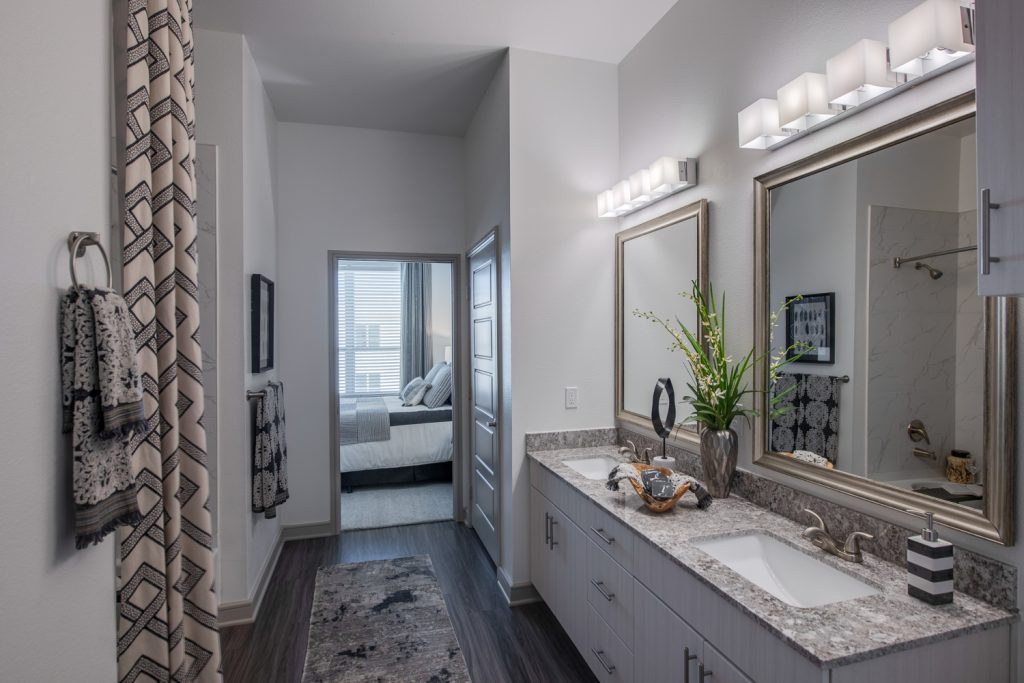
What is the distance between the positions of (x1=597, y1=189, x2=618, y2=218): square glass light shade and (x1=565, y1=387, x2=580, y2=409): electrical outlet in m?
0.96

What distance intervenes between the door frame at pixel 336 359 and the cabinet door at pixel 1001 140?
135 inches

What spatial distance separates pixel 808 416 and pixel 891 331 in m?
0.40

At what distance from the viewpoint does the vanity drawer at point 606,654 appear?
1927mm

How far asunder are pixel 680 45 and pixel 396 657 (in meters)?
3.07

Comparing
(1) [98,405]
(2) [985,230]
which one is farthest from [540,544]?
(2) [985,230]

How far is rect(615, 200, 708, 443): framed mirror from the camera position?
2.46m

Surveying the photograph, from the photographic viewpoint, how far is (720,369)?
2.11 meters

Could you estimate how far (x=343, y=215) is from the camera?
399cm

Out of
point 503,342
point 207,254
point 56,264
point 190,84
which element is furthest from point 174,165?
point 503,342

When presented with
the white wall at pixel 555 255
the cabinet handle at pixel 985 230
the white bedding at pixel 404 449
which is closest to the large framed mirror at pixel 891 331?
the cabinet handle at pixel 985 230

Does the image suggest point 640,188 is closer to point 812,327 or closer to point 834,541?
point 812,327

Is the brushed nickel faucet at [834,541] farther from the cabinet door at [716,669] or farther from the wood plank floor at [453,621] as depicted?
the wood plank floor at [453,621]

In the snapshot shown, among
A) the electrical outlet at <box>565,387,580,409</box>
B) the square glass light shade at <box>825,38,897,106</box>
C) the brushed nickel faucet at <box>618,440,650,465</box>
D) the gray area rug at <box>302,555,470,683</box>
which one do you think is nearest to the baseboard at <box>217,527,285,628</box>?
the gray area rug at <box>302,555,470,683</box>

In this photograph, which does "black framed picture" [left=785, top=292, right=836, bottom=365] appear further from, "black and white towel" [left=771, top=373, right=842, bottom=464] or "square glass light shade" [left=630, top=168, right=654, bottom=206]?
"square glass light shade" [left=630, top=168, right=654, bottom=206]
